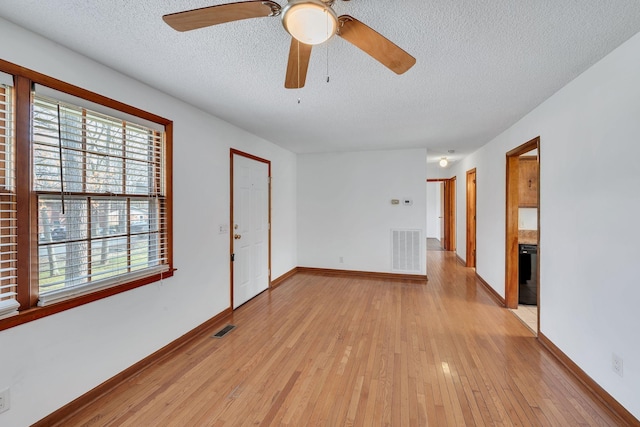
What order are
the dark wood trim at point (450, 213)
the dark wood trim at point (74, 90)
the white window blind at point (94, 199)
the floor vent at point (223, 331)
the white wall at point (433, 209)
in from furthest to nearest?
the white wall at point (433, 209) < the dark wood trim at point (450, 213) < the floor vent at point (223, 331) < the white window blind at point (94, 199) < the dark wood trim at point (74, 90)

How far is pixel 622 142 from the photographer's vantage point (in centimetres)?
176

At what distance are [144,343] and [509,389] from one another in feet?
9.45

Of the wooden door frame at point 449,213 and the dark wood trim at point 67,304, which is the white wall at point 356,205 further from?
the dark wood trim at point 67,304

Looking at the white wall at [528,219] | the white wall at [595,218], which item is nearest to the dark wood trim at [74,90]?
the white wall at [595,218]

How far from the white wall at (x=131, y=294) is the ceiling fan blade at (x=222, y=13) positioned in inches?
46.0

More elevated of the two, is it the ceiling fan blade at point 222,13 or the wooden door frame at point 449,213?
the ceiling fan blade at point 222,13

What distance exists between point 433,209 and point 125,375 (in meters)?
10.1

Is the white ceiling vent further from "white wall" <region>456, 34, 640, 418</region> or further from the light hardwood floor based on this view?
"white wall" <region>456, 34, 640, 418</region>

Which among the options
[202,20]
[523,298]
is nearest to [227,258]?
[202,20]

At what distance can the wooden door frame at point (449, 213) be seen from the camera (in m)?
7.18

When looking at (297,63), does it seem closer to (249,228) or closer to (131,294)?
(131,294)

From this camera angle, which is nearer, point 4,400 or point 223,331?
point 4,400

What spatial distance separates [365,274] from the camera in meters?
5.10

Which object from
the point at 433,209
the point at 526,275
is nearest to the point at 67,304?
the point at 526,275
